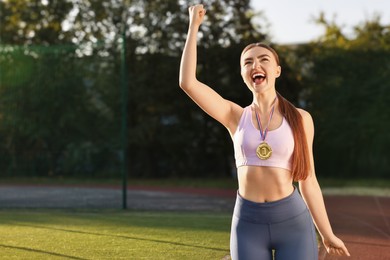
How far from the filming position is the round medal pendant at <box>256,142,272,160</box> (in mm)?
3311

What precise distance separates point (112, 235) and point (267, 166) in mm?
6519

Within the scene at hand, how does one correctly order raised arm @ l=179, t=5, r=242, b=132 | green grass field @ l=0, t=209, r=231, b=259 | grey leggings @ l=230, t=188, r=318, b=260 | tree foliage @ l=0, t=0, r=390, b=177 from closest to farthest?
grey leggings @ l=230, t=188, r=318, b=260
raised arm @ l=179, t=5, r=242, b=132
green grass field @ l=0, t=209, r=231, b=259
tree foliage @ l=0, t=0, r=390, b=177

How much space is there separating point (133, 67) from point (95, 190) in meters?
7.82

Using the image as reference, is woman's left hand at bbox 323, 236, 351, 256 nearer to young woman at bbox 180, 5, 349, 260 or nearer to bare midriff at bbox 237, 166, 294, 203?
young woman at bbox 180, 5, 349, 260

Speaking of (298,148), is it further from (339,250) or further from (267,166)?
(339,250)

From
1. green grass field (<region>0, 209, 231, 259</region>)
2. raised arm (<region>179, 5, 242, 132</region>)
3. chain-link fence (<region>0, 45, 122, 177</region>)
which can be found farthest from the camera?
chain-link fence (<region>0, 45, 122, 177</region>)

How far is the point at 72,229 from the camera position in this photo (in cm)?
1024

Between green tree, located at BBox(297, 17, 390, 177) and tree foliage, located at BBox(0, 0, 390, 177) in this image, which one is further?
tree foliage, located at BBox(0, 0, 390, 177)

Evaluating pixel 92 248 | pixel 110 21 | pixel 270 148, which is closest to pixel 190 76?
pixel 270 148

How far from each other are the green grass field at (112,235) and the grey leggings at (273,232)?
176 inches

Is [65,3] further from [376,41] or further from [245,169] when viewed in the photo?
[245,169]

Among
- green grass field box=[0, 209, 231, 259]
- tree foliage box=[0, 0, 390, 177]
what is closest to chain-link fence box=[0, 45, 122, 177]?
green grass field box=[0, 209, 231, 259]

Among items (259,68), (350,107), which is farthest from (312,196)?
(350,107)

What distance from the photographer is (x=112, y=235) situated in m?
9.55
